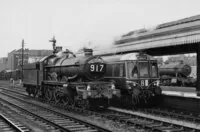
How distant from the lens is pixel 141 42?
52.6ft

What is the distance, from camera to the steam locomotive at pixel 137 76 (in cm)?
1369

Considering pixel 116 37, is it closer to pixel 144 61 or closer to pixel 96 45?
pixel 96 45

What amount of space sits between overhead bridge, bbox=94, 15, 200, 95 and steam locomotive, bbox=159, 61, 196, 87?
1277 centimetres

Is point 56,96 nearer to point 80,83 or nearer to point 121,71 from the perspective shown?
point 80,83

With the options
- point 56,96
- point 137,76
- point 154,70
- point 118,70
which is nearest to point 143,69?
point 137,76

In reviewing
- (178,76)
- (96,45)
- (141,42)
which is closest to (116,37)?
(96,45)

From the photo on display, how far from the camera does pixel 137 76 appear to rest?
13922 millimetres

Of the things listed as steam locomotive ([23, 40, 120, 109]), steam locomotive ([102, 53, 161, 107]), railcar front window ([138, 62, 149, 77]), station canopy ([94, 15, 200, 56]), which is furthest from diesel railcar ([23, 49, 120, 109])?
station canopy ([94, 15, 200, 56])

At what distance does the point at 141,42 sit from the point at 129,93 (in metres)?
3.80

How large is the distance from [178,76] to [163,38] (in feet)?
53.4

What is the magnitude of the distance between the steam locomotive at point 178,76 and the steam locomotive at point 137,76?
15545 mm

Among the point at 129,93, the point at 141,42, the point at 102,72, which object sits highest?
the point at 141,42

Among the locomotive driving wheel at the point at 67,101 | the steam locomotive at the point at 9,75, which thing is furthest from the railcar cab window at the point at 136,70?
the steam locomotive at the point at 9,75

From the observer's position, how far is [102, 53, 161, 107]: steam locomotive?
13.7 m
